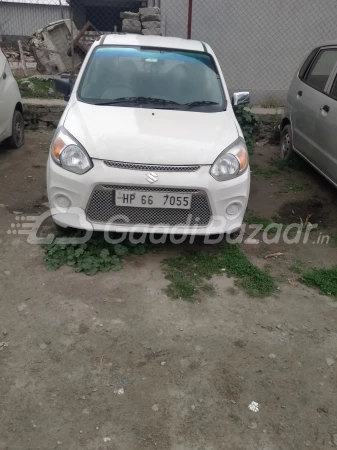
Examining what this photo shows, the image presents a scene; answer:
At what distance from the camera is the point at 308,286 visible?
3.73 m

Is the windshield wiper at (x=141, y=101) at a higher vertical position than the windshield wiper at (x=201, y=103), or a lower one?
higher

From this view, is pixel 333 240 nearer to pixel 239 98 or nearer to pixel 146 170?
pixel 239 98

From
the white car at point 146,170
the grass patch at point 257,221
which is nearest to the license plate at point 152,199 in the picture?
the white car at point 146,170

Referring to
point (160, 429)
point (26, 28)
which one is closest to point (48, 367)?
point (160, 429)

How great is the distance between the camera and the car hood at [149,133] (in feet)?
11.5

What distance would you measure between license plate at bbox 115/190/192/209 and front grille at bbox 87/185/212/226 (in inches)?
1.6

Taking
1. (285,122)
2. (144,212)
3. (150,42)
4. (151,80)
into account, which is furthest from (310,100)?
(144,212)

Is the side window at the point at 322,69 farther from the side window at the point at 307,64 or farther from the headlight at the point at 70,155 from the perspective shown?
the headlight at the point at 70,155

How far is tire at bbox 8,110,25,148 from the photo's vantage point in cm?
633

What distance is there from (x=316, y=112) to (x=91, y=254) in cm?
319

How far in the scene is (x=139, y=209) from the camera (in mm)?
3588

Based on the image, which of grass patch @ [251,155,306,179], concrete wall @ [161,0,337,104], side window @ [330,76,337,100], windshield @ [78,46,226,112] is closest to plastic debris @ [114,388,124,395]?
windshield @ [78,46,226,112]

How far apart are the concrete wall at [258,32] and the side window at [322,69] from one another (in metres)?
2.81

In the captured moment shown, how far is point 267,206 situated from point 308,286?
5.35 feet
